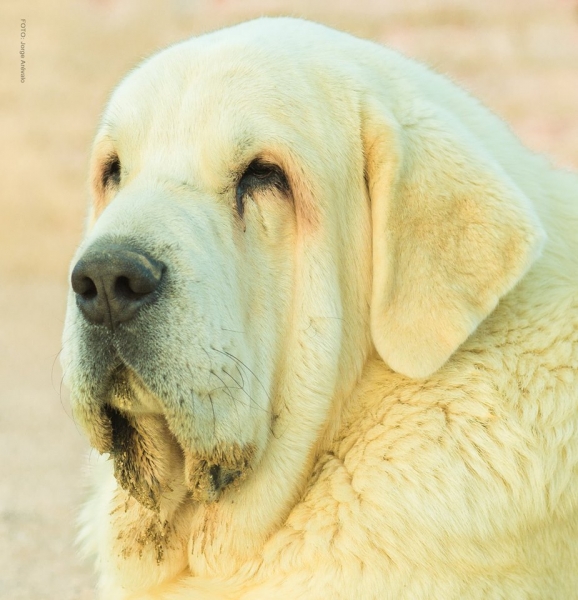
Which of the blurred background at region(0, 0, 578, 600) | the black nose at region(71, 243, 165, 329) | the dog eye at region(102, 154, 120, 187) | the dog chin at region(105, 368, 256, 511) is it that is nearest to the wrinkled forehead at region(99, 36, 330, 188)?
the dog eye at region(102, 154, 120, 187)

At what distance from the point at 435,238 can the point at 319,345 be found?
502 millimetres

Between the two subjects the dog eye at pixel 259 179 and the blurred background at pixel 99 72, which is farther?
the blurred background at pixel 99 72

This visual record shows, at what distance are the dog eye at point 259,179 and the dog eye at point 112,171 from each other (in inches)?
23.0

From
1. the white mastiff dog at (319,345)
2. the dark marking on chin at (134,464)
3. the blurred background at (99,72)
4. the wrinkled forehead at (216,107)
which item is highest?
the wrinkled forehead at (216,107)

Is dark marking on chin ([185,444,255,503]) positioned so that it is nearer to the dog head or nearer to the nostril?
the dog head

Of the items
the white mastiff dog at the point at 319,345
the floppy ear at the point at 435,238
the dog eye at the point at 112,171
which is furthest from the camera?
the dog eye at the point at 112,171

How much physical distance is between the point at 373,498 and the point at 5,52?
1228cm

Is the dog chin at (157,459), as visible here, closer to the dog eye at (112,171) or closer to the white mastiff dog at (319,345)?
the white mastiff dog at (319,345)

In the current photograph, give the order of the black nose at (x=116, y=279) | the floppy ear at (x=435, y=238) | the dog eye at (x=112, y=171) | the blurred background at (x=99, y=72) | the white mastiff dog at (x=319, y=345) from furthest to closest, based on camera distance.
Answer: the blurred background at (x=99, y=72), the dog eye at (x=112, y=171), the floppy ear at (x=435, y=238), the white mastiff dog at (x=319, y=345), the black nose at (x=116, y=279)

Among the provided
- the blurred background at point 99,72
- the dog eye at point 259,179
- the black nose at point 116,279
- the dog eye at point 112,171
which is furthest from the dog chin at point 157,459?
the blurred background at point 99,72

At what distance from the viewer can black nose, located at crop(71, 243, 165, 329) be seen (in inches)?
100

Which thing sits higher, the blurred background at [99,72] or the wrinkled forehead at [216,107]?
the wrinkled forehead at [216,107]

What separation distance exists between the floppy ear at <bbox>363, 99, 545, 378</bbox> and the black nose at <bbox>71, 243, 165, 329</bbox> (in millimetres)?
780

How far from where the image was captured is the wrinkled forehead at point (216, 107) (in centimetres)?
293
